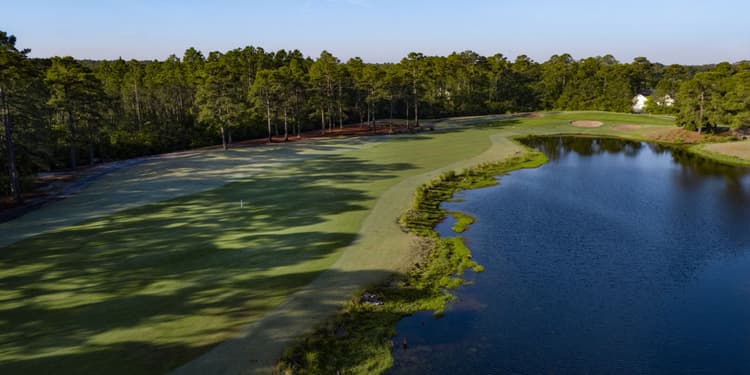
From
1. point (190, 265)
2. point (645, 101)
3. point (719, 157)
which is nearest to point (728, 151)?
point (719, 157)

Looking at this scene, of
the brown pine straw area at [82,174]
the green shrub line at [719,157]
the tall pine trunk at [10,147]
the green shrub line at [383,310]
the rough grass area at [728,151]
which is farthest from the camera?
the rough grass area at [728,151]

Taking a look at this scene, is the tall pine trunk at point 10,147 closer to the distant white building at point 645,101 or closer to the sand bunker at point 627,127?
the sand bunker at point 627,127

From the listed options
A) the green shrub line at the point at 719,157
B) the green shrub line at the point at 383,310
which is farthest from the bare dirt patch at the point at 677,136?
the green shrub line at the point at 383,310

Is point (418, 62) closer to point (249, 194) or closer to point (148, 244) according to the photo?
point (249, 194)

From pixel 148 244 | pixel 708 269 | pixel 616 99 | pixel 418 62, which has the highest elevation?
pixel 418 62

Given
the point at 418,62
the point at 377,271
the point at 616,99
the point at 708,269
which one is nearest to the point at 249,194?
the point at 377,271

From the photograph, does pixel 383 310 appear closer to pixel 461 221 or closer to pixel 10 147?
pixel 461 221

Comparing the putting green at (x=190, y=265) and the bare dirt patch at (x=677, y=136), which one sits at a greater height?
the bare dirt patch at (x=677, y=136)
